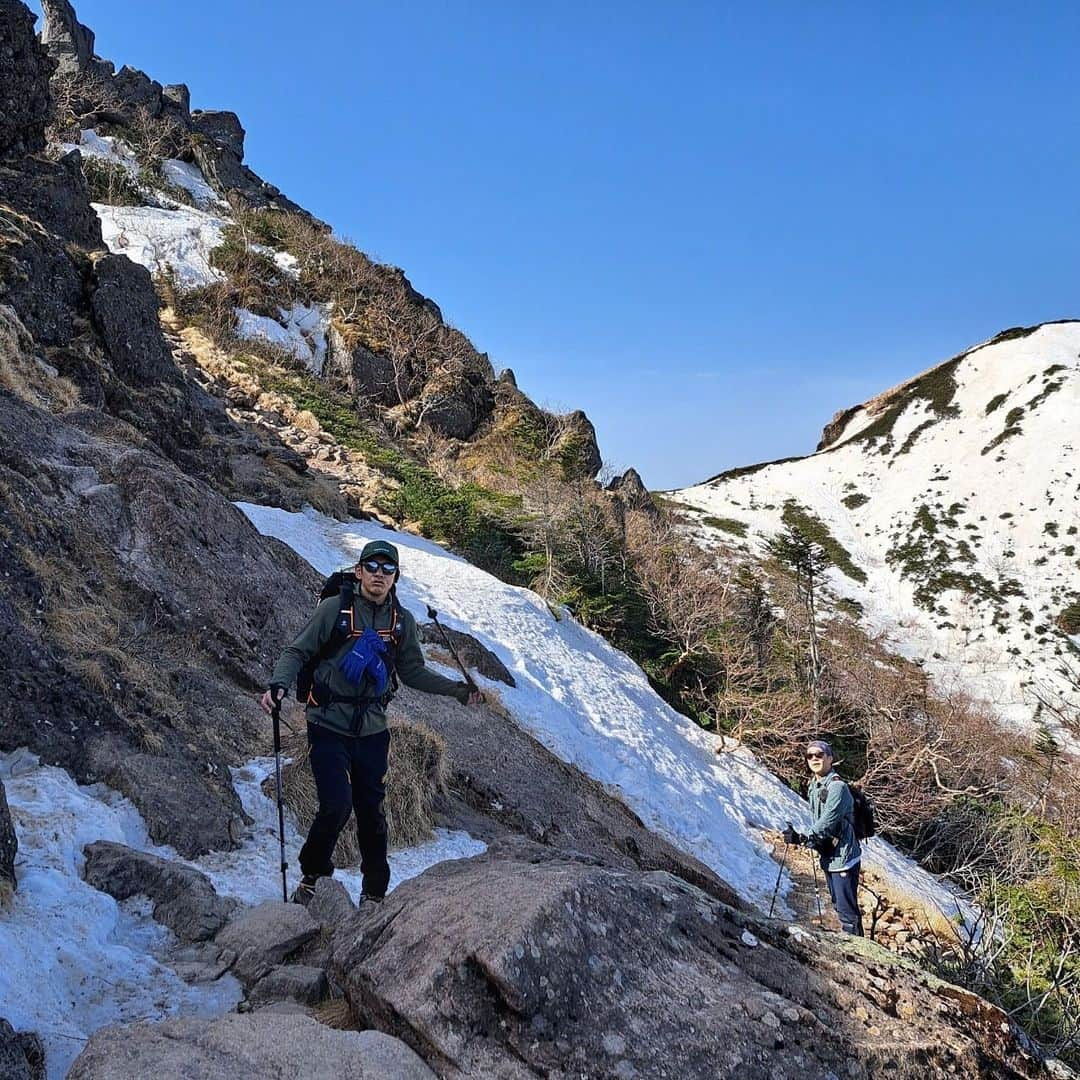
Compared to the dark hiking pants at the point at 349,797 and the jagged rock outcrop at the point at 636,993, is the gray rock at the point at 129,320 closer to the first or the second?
the dark hiking pants at the point at 349,797

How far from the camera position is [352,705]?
414 cm

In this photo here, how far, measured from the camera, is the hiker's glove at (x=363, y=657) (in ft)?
13.4

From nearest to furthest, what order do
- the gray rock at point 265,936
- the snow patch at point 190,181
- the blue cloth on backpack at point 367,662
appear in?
the gray rock at point 265,936 → the blue cloth on backpack at point 367,662 → the snow patch at point 190,181

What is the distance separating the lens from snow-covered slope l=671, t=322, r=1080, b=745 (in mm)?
36500

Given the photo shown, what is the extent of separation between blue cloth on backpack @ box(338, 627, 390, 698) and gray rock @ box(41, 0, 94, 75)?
49.3 metres

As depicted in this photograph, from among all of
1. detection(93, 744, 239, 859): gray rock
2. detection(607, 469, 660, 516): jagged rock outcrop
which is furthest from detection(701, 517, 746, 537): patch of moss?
detection(93, 744, 239, 859): gray rock

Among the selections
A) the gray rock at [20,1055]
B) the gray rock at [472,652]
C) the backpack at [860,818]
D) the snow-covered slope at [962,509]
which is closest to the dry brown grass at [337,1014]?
the gray rock at [20,1055]

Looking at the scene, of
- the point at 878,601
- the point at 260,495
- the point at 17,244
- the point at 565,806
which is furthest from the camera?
the point at 878,601

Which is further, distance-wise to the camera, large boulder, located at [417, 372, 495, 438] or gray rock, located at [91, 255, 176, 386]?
large boulder, located at [417, 372, 495, 438]

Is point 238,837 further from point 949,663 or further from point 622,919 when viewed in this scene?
point 949,663

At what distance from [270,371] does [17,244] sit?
539 inches

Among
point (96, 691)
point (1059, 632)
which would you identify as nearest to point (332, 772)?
point (96, 691)

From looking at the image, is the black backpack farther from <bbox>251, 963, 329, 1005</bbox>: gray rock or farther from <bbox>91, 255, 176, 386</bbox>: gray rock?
<bbox>91, 255, 176, 386</bbox>: gray rock

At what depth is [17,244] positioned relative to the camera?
37.7 feet
